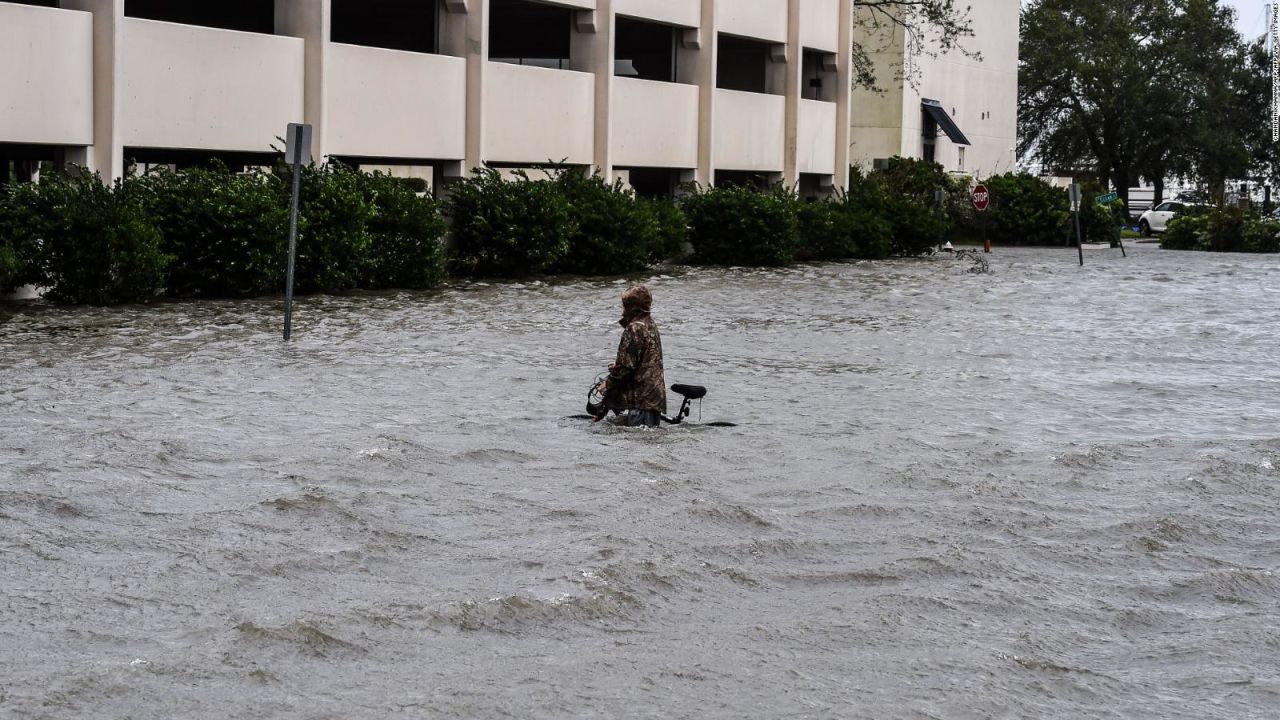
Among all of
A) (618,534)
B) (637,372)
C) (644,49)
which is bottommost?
(618,534)

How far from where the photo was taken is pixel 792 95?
47312 mm

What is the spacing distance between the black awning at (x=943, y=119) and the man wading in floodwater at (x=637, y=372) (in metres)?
51.5

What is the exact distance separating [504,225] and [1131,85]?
5666 centimetres

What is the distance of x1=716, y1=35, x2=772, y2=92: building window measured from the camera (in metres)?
49.8

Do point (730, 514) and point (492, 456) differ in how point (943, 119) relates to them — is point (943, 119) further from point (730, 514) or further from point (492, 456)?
point (730, 514)

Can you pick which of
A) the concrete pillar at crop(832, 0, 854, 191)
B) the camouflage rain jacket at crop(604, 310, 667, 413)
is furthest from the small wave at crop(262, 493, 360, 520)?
the concrete pillar at crop(832, 0, 854, 191)

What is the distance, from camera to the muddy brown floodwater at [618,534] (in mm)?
7910

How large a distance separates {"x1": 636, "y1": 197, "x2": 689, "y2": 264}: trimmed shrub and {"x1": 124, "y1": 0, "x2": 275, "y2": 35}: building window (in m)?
8.76

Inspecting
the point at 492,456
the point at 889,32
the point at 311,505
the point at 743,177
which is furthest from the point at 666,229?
the point at 889,32

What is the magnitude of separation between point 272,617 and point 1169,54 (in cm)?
8133

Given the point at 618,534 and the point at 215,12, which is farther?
the point at 215,12

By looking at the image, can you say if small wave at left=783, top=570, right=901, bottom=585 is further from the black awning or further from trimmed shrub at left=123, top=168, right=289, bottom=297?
the black awning

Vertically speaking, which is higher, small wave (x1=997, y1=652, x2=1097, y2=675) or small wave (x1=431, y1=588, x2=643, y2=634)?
small wave (x1=431, y1=588, x2=643, y2=634)

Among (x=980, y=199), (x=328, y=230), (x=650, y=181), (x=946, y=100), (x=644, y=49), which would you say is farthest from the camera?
(x=946, y=100)
